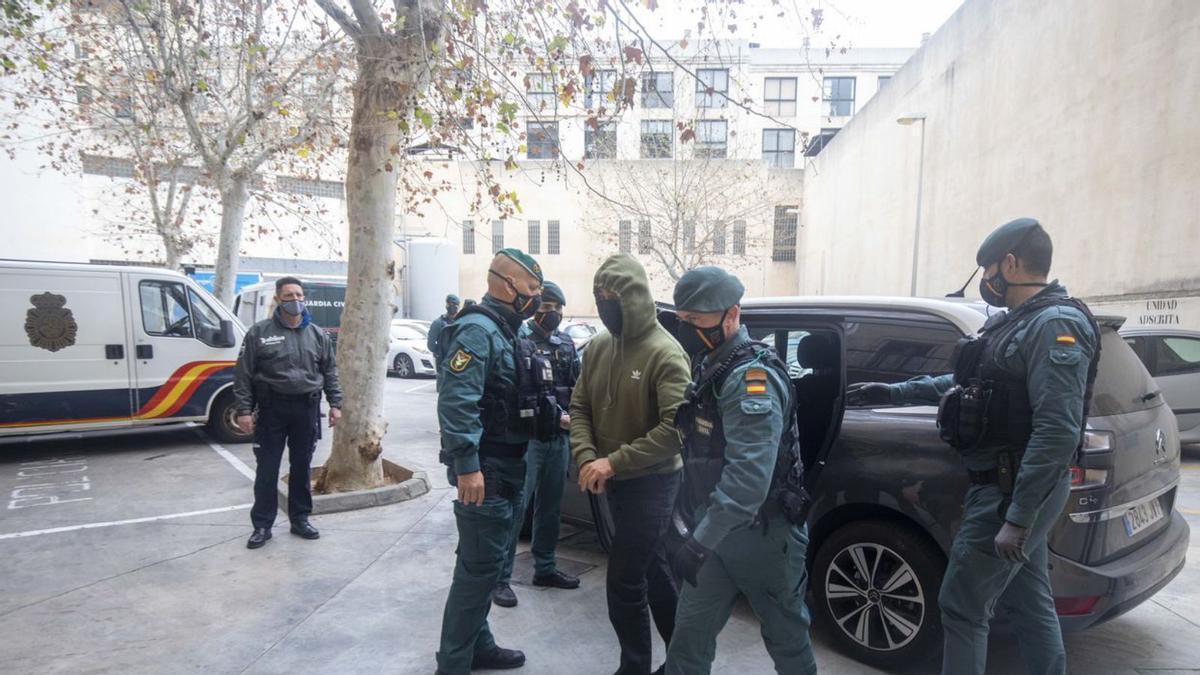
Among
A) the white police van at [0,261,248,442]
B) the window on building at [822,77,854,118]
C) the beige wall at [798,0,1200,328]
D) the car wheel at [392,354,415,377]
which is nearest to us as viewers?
the white police van at [0,261,248,442]

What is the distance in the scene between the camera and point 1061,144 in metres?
13.3

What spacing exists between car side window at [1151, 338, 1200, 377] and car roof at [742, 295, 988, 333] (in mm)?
6096

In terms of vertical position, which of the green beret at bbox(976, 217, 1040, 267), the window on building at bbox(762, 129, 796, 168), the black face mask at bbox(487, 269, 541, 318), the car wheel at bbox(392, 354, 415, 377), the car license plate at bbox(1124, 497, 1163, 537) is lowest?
the car wheel at bbox(392, 354, 415, 377)

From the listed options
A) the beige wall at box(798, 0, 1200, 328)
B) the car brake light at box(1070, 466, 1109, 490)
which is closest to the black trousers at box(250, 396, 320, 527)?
the car brake light at box(1070, 466, 1109, 490)

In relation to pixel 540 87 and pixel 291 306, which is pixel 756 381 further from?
pixel 540 87

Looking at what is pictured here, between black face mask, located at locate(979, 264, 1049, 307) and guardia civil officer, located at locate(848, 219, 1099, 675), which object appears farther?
black face mask, located at locate(979, 264, 1049, 307)

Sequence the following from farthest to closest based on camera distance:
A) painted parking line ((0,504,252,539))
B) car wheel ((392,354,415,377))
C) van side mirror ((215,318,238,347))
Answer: car wheel ((392,354,415,377)) < van side mirror ((215,318,238,347)) < painted parking line ((0,504,252,539))

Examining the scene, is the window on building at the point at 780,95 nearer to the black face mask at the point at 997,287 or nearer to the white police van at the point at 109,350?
the white police van at the point at 109,350

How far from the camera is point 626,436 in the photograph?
2.72 metres

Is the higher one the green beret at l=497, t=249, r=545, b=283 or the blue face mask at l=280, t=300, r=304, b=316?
the green beret at l=497, t=249, r=545, b=283

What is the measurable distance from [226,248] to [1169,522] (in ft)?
45.5

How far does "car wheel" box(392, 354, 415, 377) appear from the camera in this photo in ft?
55.6

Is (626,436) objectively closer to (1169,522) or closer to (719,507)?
(719,507)

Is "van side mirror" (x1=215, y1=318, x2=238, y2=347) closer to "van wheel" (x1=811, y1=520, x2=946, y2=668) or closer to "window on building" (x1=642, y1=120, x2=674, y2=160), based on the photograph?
"van wheel" (x1=811, y1=520, x2=946, y2=668)
